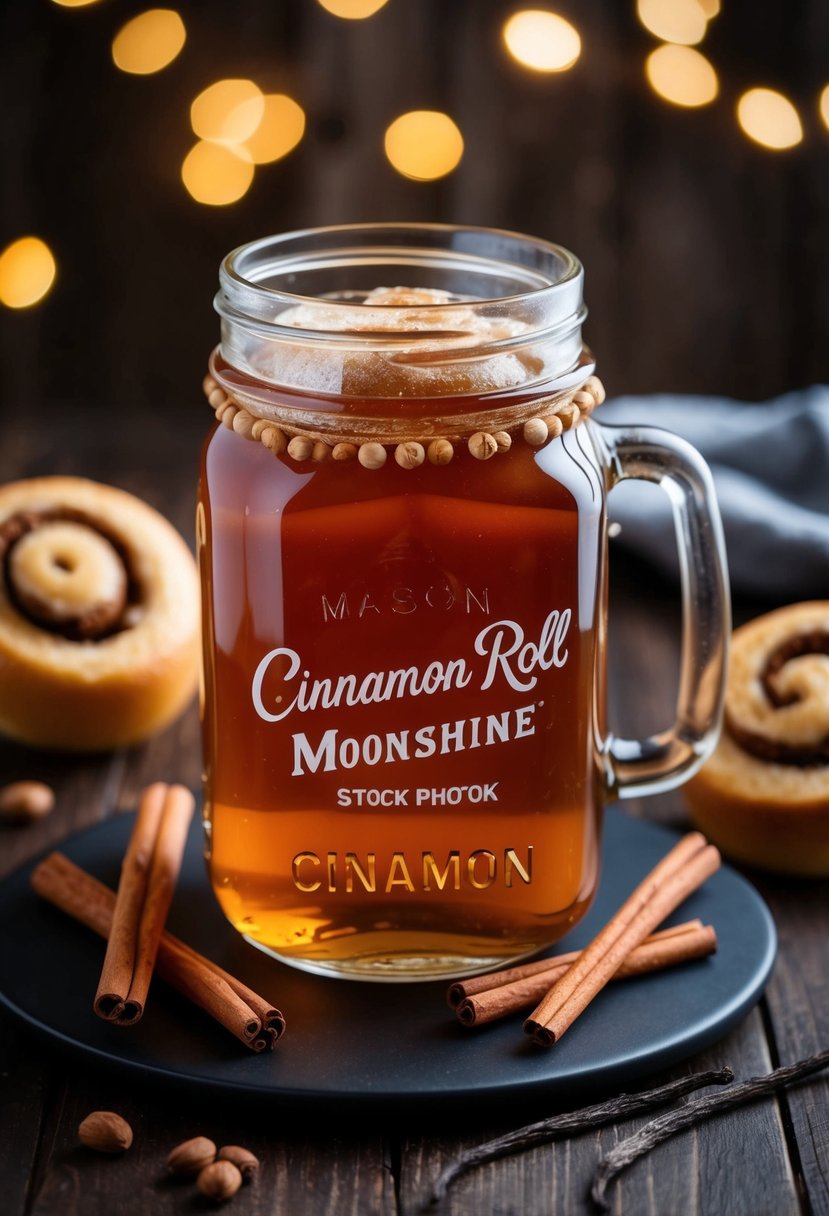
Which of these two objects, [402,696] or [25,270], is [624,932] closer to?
[402,696]

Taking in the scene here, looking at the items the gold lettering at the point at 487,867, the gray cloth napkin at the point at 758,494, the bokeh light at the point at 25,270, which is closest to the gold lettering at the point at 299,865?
the gold lettering at the point at 487,867

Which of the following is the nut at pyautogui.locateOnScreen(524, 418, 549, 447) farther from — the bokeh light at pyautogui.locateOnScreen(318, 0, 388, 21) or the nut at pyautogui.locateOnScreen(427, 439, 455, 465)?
the bokeh light at pyautogui.locateOnScreen(318, 0, 388, 21)

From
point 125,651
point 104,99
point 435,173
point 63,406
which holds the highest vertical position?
point 104,99

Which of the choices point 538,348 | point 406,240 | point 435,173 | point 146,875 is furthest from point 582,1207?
point 435,173

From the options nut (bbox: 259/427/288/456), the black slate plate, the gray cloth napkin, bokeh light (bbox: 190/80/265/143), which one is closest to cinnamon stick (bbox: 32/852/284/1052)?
the black slate plate

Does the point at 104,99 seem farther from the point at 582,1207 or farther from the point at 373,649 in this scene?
the point at 582,1207

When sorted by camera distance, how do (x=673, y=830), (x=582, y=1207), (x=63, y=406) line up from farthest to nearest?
(x=63, y=406), (x=673, y=830), (x=582, y=1207)

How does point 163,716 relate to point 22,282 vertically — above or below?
below
